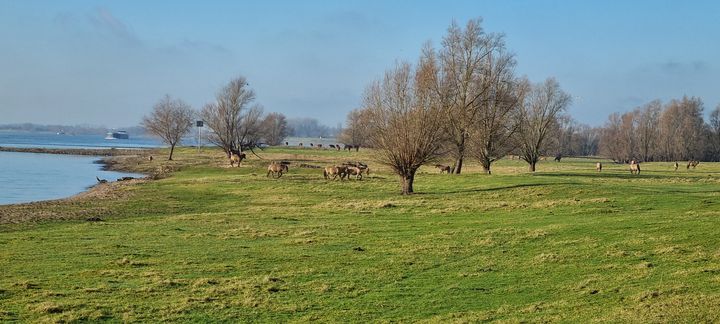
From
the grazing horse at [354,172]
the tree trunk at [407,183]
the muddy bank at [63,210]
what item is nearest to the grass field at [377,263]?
the muddy bank at [63,210]

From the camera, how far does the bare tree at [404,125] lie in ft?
105

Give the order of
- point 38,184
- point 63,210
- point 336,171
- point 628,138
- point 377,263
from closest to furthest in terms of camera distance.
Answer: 1. point 377,263
2. point 63,210
3. point 336,171
4. point 38,184
5. point 628,138

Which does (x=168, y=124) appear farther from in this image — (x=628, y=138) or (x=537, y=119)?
(x=628, y=138)

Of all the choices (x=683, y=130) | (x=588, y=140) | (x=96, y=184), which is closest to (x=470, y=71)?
(x=96, y=184)

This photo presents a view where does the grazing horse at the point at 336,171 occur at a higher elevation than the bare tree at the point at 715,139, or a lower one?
lower

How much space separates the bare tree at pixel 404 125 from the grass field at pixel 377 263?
5628 mm

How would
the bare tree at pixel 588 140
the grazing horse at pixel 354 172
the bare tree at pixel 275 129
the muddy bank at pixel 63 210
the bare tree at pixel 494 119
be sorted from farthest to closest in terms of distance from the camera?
the bare tree at pixel 588 140 < the bare tree at pixel 275 129 < the bare tree at pixel 494 119 < the grazing horse at pixel 354 172 < the muddy bank at pixel 63 210

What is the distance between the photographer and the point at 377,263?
563 inches

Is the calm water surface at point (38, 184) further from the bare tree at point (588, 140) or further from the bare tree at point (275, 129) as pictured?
the bare tree at point (588, 140)

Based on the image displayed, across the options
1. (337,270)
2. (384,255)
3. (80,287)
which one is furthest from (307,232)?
(80,287)

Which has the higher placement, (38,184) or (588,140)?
(588,140)

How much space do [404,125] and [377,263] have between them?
59.4 ft

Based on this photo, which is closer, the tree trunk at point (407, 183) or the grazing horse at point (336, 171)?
the tree trunk at point (407, 183)

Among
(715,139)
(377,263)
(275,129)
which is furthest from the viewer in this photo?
(275,129)
